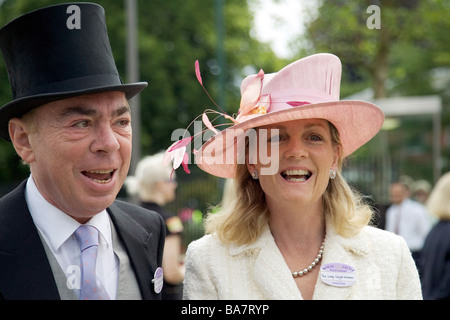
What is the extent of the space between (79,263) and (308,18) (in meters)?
15.4

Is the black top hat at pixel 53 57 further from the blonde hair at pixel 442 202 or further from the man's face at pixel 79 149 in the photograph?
the blonde hair at pixel 442 202

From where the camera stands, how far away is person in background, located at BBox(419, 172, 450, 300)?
5.09 m

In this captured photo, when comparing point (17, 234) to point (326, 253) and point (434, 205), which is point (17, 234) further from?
point (434, 205)

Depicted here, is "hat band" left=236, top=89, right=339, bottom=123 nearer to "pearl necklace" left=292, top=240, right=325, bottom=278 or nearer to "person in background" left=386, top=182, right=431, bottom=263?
"pearl necklace" left=292, top=240, right=325, bottom=278

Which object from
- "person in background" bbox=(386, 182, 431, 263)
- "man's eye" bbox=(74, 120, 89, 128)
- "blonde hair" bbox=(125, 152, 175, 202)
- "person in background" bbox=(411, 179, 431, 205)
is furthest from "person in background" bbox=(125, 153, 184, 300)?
"person in background" bbox=(411, 179, 431, 205)

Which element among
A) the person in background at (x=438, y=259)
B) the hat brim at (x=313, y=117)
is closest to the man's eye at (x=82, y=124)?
the hat brim at (x=313, y=117)

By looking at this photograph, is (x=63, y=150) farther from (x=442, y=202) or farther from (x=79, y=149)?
(x=442, y=202)

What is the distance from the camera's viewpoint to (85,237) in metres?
2.13

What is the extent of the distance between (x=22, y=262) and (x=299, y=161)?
45.7 inches

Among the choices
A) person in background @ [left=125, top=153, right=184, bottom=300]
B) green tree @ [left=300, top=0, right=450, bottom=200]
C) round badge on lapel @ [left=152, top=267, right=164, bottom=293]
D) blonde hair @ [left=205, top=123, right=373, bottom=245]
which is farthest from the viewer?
green tree @ [left=300, top=0, right=450, bottom=200]

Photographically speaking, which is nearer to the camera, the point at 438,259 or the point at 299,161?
the point at 299,161

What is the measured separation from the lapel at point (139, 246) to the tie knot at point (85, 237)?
160 millimetres

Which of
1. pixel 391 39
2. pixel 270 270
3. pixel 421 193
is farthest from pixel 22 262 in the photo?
pixel 391 39

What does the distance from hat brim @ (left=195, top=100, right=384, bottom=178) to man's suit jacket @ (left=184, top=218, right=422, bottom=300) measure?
42 centimetres
